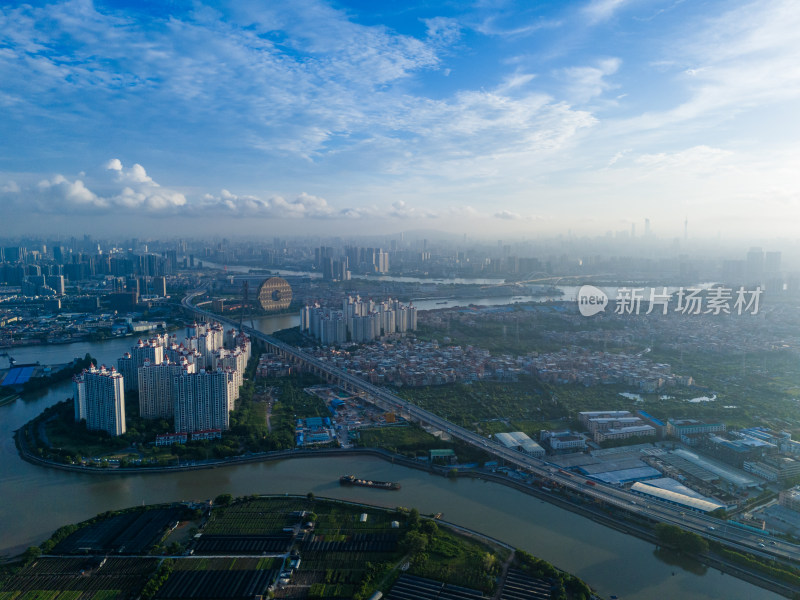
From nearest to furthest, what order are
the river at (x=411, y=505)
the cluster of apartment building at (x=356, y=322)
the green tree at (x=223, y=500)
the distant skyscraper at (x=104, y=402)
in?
Answer: the river at (x=411, y=505) < the green tree at (x=223, y=500) < the distant skyscraper at (x=104, y=402) < the cluster of apartment building at (x=356, y=322)

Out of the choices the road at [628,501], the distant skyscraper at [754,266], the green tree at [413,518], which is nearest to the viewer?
the road at [628,501]

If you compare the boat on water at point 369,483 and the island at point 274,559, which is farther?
the boat on water at point 369,483

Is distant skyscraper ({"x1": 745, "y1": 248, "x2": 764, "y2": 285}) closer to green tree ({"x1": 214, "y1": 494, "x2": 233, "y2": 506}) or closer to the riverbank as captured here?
the riverbank

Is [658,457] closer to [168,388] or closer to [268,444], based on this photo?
[268,444]

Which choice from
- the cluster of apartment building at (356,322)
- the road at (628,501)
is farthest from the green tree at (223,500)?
the cluster of apartment building at (356,322)

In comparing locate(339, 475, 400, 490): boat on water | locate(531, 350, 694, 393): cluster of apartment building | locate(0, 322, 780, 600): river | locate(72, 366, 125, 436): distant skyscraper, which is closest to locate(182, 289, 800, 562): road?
locate(0, 322, 780, 600): river

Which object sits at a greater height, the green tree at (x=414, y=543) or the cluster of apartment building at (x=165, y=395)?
the cluster of apartment building at (x=165, y=395)

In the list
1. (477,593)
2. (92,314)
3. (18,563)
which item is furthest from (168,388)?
(92,314)

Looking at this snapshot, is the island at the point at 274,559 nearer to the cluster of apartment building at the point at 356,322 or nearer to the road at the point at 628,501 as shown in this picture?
the road at the point at 628,501
